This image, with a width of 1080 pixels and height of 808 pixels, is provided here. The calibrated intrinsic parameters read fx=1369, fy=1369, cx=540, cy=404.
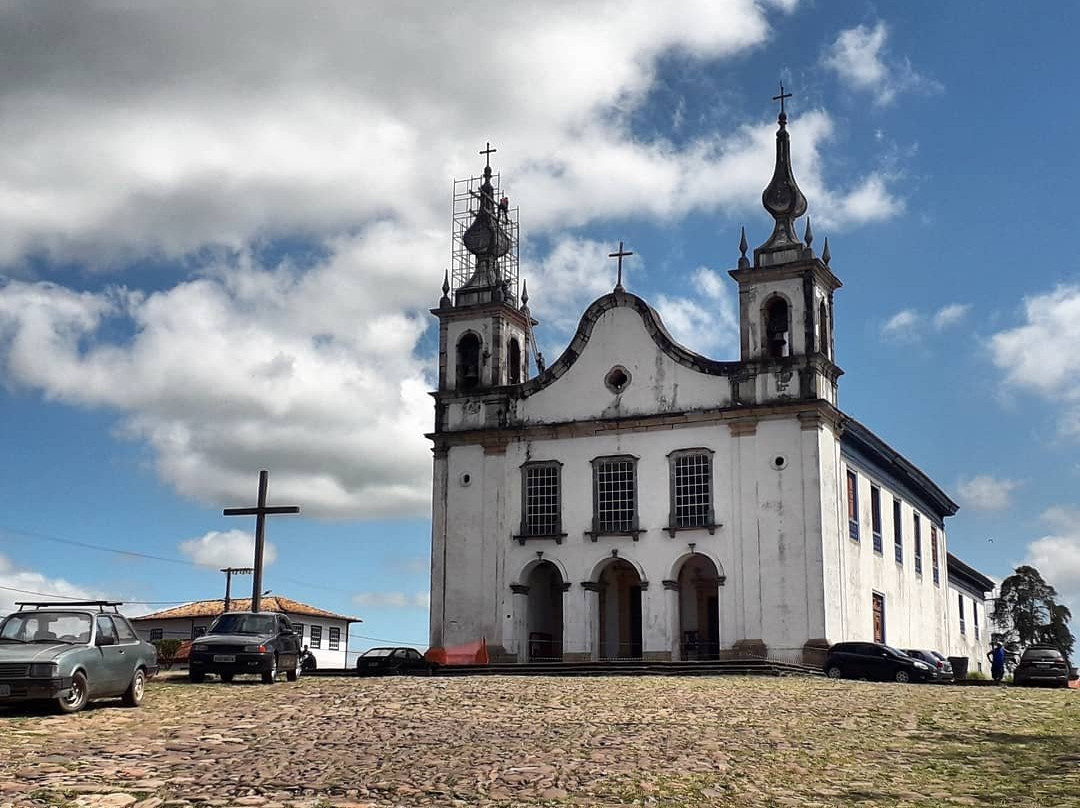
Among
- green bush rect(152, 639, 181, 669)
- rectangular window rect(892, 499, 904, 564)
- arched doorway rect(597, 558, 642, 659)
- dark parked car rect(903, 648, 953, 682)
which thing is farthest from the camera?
rectangular window rect(892, 499, 904, 564)

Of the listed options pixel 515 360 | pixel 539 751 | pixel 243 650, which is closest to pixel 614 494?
pixel 515 360

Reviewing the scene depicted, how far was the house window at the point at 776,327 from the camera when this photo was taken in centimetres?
3688

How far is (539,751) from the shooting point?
14.3m

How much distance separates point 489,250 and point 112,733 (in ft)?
91.2

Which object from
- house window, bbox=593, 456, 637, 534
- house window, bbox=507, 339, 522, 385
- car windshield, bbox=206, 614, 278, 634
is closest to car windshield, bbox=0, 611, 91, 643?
car windshield, bbox=206, 614, 278, 634

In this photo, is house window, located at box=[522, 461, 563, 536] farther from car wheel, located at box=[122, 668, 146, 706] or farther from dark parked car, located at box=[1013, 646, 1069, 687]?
car wheel, located at box=[122, 668, 146, 706]

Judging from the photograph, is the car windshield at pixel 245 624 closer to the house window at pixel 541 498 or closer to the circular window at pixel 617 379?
the house window at pixel 541 498

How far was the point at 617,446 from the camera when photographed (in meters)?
37.5

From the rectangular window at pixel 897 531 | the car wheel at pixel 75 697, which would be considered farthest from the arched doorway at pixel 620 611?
the car wheel at pixel 75 697

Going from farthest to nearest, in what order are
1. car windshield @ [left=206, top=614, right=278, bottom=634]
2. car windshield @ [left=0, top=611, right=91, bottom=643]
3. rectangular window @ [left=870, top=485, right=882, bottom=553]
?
rectangular window @ [left=870, top=485, right=882, bottom=553]
car windshield @ [left=206, top=614, right=278, bottom=634]
car windshield @ [left=0, top=611, right=91, bottom=643]

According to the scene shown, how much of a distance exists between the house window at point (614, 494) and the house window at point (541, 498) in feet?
3.68

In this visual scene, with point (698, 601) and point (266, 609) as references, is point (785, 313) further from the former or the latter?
point (266, 609)

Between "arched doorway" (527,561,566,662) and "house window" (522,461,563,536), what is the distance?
103 centimetres

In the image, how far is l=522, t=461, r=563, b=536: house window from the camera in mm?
38031
